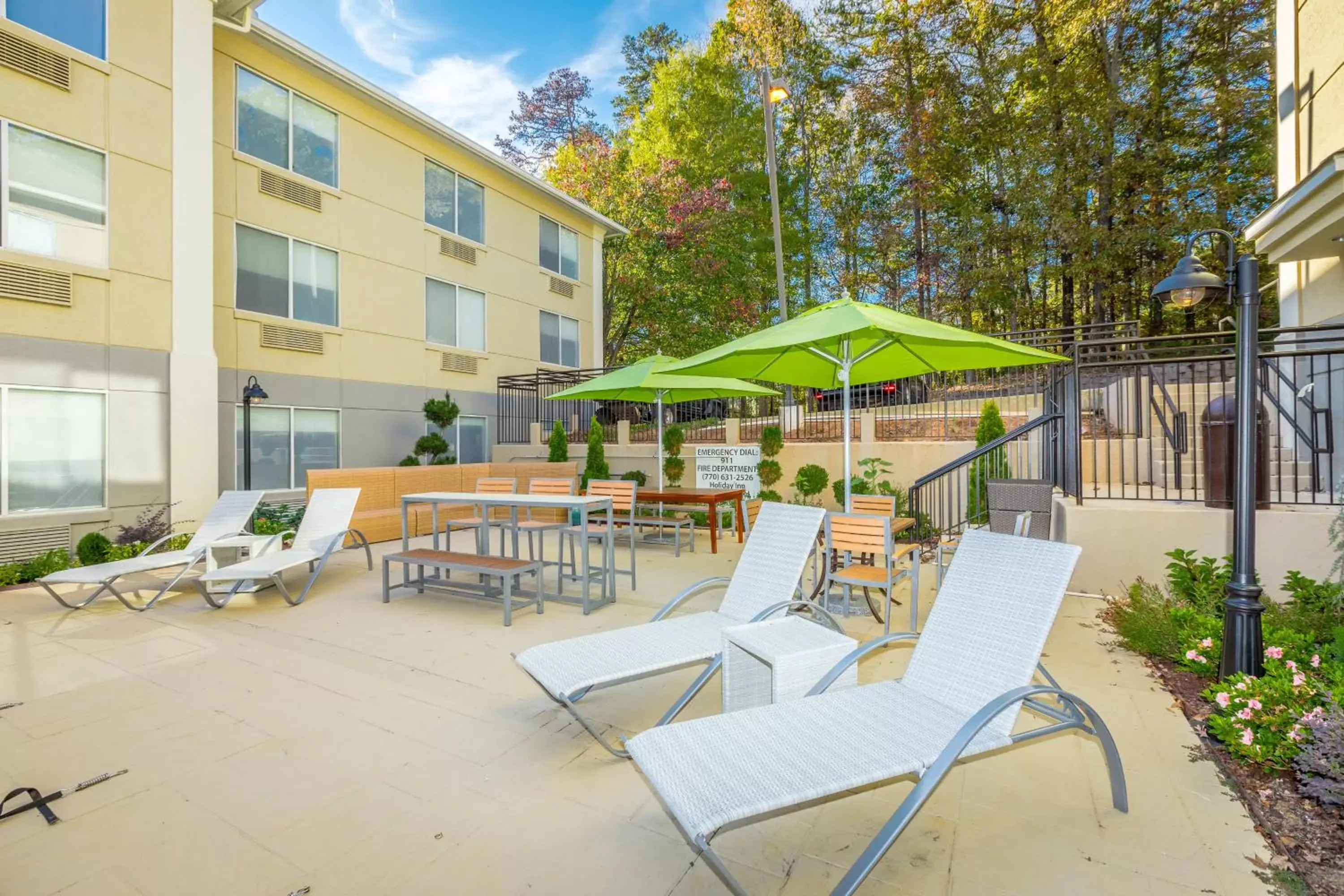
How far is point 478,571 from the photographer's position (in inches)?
210

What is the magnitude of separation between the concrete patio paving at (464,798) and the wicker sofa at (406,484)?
16.1 ft

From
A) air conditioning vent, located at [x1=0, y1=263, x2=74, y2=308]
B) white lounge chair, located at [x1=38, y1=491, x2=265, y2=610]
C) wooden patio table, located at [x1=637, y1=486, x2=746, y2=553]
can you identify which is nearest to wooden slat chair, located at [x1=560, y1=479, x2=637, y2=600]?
wooden patio table, located at [x1=637, y1=486, x2=746, y2=553]

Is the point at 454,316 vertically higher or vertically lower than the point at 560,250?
lower

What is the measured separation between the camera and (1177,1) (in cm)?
1612

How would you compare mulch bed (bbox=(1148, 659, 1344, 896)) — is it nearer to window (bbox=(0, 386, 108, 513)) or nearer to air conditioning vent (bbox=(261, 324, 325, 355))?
window (bbox=(0, 386, 108, 513))

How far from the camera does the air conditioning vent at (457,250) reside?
1340 cm

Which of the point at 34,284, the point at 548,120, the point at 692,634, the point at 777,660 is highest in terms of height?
the point at 548,120

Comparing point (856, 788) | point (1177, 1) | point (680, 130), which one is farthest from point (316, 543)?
point (1177, 1)

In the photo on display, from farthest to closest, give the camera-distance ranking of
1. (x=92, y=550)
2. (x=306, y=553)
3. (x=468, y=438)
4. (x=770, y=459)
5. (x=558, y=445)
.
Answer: (x=468, y=438), (x=558, y=445), (x=770, y=459), (x=92, y=550), (x=306, y=553)

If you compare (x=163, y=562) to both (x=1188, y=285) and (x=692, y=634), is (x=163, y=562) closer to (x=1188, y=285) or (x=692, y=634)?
(x=692, y=634)

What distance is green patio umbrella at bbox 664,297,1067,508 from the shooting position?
4.49 m

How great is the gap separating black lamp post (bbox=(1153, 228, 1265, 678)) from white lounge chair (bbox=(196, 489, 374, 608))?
716 centimetres

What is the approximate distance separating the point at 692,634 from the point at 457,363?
1185cm

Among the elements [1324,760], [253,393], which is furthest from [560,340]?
[1324,760]
